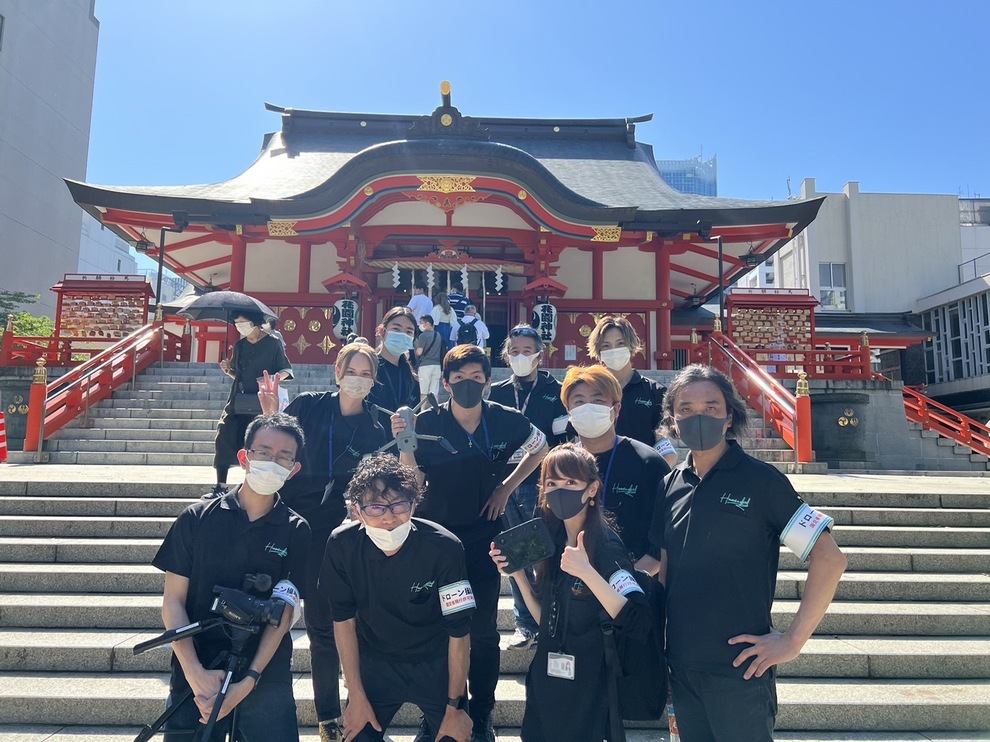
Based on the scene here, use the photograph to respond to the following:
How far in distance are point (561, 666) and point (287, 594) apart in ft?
3.58

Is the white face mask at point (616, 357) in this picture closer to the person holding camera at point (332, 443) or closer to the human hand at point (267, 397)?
the person holding camera at point (332, 443)

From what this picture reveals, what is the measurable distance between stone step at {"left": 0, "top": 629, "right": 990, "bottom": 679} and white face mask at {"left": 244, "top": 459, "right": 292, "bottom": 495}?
5.35 feet

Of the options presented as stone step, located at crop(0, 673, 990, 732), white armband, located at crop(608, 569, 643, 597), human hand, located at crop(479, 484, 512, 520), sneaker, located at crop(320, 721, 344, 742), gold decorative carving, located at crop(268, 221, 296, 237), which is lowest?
stone step, located at crop(0, 673, 990, 732)

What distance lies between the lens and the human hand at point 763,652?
184 centimetres

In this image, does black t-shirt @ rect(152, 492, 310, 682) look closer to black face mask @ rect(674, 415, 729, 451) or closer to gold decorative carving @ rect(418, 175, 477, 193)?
black face mask @ rect(674, 415, 729, 451)

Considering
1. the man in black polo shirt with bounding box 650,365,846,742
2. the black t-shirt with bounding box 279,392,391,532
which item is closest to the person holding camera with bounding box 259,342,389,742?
the black t-shirt with bounding box 279,392,391,532

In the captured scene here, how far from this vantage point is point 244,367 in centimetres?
444

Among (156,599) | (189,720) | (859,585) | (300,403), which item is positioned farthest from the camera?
(859,585)

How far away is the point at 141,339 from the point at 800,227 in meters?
13.0

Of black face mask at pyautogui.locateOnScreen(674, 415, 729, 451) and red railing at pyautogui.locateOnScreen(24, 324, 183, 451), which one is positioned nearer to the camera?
black face mask at pyautogui.locateOnScreen(674, 415, 729, 451)

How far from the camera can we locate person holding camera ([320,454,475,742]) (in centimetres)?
234

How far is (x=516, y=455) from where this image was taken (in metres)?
2.98

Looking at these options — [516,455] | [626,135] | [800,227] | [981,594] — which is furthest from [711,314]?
[516,455]

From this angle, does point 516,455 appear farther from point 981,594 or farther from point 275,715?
point 981,594
